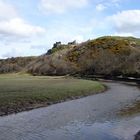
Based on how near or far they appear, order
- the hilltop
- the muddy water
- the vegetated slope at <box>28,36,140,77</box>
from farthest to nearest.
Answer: the vegetated slope at <box>28,36,140,77</box> → the hilltop → the muddy water

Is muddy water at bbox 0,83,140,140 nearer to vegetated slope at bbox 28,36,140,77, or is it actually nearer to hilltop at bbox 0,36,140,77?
hilltop at bbox 0,36,140,77

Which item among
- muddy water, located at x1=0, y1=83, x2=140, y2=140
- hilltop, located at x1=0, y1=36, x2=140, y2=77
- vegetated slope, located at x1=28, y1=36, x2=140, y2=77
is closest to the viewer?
muddy water, located at x1=0, y1=83, x2=140, y2=140

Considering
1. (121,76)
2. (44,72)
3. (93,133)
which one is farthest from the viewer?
(44,72)

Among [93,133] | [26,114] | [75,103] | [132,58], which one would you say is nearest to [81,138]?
[93,133]

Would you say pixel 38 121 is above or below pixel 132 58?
below

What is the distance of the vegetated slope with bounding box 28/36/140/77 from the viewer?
101 metres

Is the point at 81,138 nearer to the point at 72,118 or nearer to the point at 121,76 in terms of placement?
the point at 72,118

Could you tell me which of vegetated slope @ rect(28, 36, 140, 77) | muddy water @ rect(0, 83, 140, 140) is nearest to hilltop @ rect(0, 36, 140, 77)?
vegetated slope @ rect(28, 36, 140, 77)

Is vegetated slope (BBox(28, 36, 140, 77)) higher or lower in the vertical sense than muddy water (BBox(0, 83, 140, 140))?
higher

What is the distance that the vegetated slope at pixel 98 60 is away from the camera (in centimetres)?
10105

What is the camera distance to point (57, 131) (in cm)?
2425

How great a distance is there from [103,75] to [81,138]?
83.9 metres

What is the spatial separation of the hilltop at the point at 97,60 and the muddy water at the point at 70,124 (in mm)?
57814

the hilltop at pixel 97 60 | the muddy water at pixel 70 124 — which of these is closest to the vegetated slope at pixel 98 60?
the hilltop at pixel 97 60
